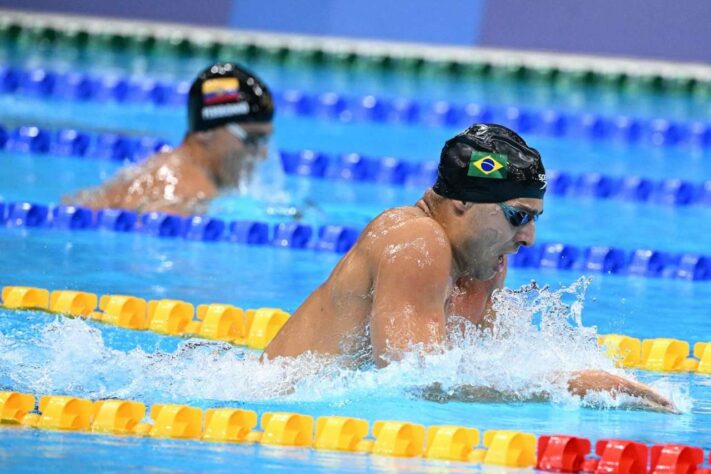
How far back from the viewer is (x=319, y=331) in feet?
12.1

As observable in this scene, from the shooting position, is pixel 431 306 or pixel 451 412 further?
pixel 451 412

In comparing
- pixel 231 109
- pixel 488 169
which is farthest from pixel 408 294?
pixel 231 109

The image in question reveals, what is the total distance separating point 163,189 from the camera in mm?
6625

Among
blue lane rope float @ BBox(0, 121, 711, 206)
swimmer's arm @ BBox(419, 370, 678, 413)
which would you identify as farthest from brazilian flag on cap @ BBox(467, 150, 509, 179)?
blue lane rope float @ BBox(0, 121, 711, 206)

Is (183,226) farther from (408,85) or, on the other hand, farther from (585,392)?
(408,85)

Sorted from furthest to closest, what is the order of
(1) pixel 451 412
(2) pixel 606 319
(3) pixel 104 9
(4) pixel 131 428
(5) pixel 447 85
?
(3) pixel 104 9
(5) pixel 447 85
(2) pixel 606 319
(1) pixel 451 412
(4) pixel 131 428

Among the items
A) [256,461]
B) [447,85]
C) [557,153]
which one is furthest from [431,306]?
[447,85]

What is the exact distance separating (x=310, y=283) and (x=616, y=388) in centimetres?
222

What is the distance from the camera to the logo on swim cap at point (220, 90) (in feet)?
21.5

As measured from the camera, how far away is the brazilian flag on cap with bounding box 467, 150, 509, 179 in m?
3.66

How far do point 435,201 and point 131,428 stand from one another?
992 mm

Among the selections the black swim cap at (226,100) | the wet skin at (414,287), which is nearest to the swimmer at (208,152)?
the black swim cap at (226,100)

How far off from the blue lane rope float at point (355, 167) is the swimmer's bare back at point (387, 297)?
413cm

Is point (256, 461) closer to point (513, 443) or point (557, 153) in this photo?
point (513, 443)
